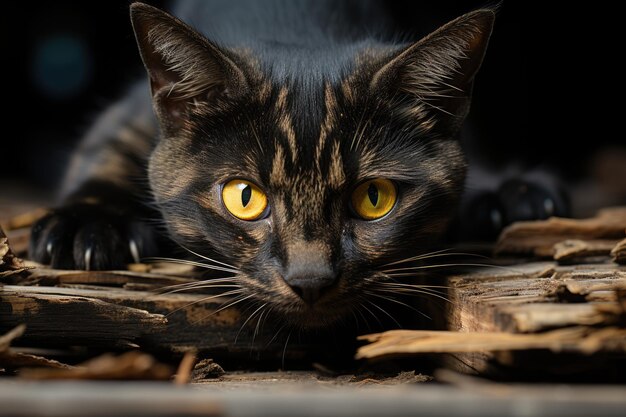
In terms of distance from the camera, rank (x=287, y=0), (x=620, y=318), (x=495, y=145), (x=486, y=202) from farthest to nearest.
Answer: (x=495, y=145) < (x=287, y=0) < (x=486, y=202) < (x=620, y=318)

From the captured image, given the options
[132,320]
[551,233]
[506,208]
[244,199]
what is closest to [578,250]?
[551,233]

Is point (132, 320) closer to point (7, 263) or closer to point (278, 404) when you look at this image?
point (7, 263)

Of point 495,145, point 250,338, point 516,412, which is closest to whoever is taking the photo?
point 516,412

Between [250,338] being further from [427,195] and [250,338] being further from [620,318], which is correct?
[620,318]

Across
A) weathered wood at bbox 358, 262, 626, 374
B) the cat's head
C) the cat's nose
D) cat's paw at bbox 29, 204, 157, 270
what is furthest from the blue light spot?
weathered wood at bbox 358, 262, 626, 374

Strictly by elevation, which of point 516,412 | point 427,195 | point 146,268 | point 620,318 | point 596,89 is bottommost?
point 516,412

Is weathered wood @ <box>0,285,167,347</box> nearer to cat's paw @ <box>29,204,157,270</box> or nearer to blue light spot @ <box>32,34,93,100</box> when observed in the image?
cat's paw @ <box>29,204,157,270</box>

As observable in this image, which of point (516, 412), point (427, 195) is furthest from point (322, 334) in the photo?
point (516, 412)

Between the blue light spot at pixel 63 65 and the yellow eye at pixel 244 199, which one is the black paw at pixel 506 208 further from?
the blue light spot at pixel 63 65
